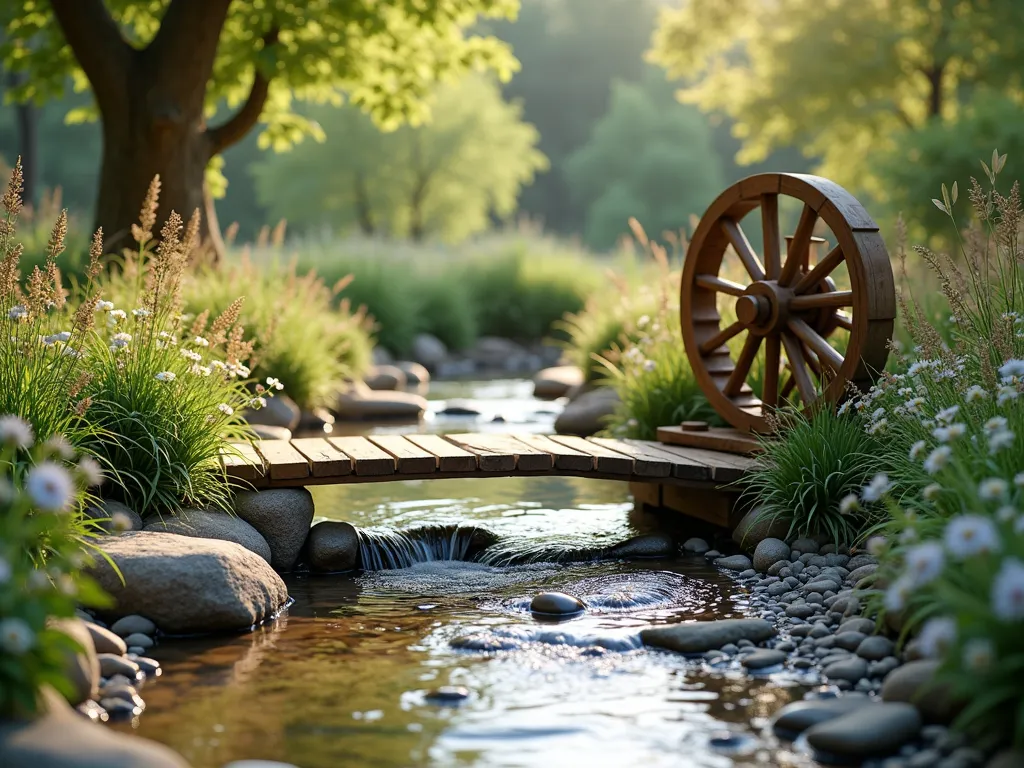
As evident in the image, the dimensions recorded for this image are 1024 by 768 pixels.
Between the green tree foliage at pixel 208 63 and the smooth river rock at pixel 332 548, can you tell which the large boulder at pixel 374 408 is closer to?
the green tree foliage at pixel 208 63

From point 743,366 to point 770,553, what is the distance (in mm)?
1391

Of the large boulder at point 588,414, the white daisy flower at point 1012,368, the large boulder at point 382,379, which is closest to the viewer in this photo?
the white daisy flower at point 1012,368

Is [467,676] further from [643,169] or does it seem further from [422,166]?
[643,169]

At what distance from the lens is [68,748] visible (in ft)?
8.49

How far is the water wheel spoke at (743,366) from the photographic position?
5957 millimetres

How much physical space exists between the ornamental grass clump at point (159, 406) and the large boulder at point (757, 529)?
2.21 metres

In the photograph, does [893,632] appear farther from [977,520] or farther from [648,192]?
[648,192]

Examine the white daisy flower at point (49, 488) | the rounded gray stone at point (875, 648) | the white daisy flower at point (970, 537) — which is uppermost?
the white daisy flower at point (970, 537)

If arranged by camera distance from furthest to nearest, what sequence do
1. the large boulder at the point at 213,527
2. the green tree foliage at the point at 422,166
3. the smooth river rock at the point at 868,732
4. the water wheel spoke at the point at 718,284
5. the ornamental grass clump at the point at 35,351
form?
the green tree foliage at the point at 422,166
the water wheel spoke at the point at 718,284
the large boulder at the point at 213,527
the ornamental grass clump at the point at 35,351
the smooth river rock at the point at 868,732

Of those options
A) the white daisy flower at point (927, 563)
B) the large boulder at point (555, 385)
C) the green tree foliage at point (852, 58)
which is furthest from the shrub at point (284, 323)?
the green tree foliage at point (852, 58)

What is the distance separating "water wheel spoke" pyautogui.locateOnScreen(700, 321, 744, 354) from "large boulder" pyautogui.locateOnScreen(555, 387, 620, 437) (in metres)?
2.13

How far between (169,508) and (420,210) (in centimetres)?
2656

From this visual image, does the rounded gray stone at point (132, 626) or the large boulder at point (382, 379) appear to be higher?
the large boulder at point (382, 379)

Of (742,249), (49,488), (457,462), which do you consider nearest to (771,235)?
(742,249)
